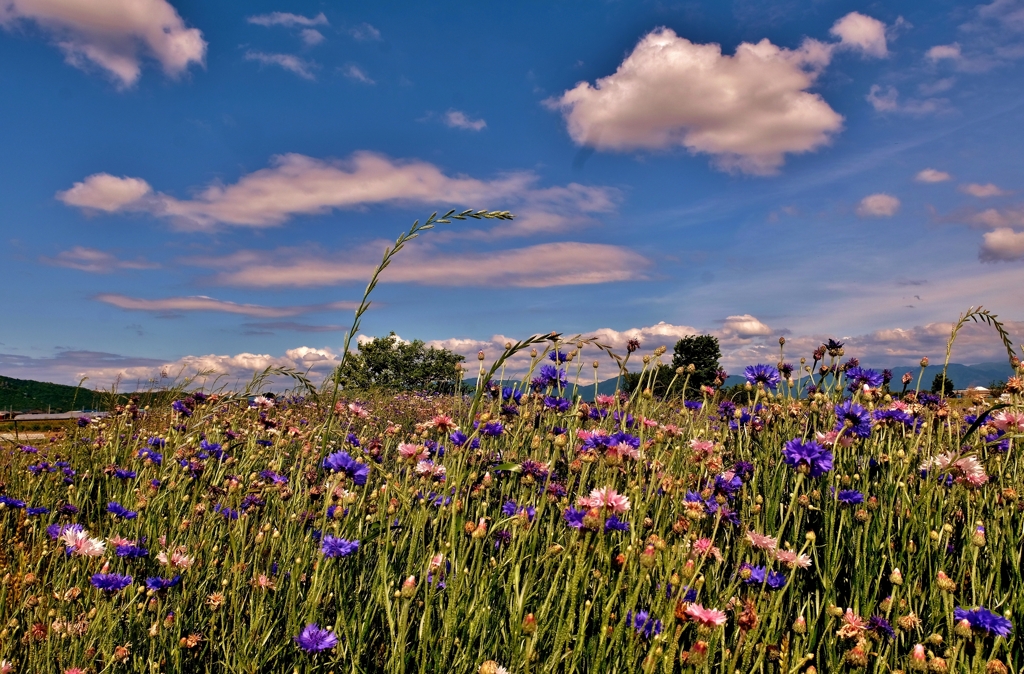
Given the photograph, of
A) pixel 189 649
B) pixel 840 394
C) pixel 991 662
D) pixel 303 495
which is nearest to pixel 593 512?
pixel 991 662

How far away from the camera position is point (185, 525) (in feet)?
8.86

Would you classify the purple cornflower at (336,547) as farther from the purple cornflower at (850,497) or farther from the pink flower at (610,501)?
the purple cornflower at (850,497)

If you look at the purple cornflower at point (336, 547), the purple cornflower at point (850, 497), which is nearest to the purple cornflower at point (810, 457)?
the purple cornflower at point (850, 497)

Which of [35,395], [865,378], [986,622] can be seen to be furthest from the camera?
[35,395]

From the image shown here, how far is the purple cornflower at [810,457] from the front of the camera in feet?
8.36

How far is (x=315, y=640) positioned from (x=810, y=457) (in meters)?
1.92

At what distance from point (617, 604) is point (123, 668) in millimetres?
1692

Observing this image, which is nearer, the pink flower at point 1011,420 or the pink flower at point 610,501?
the pink flower at point 610,501

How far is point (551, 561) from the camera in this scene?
224 cm

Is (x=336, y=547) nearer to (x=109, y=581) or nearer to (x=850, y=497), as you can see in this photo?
(x=109, y=581)

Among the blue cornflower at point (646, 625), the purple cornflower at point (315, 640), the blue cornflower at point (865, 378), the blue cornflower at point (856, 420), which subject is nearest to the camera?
the purple cornflower at point (315, 640)

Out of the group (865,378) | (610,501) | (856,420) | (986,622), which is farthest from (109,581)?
(865,378)

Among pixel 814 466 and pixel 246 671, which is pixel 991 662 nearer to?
pixel 814 466

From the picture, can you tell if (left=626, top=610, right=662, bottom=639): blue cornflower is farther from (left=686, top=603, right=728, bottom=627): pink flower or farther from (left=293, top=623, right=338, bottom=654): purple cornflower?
(left=293, top=623, right=338, bottom=654): purple cornflower
